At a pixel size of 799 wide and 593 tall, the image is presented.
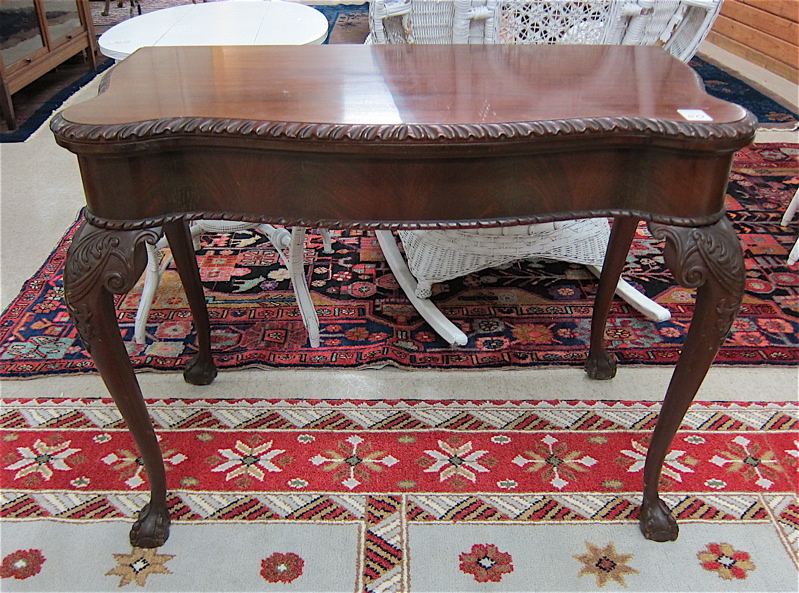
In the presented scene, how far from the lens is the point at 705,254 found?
1022 mm

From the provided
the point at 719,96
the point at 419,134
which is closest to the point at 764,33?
the point at 719,96

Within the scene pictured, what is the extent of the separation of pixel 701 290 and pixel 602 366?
2.27ft

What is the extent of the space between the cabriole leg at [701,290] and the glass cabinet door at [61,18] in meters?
3.97

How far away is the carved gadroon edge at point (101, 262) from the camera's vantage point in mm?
1030

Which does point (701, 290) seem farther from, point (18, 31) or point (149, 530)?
point (18, 31)

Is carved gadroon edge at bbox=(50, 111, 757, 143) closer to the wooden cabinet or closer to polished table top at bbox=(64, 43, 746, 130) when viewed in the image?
polished table top at bbox=(64, 43, 746, 130)

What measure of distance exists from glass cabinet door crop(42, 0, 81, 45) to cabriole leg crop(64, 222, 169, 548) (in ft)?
11.4

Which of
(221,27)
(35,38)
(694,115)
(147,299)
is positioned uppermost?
(694,115)

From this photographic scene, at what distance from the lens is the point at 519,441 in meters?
1.55

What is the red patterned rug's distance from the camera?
1833 mm

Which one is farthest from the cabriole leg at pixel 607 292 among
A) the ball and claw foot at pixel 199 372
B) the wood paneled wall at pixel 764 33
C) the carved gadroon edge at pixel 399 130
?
the wood paneled wall at pixel 764 33

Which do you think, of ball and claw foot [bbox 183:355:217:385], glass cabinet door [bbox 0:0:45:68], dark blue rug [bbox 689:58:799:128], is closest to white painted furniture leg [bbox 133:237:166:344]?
ball and claw foot [bbox 183:355:217:385]

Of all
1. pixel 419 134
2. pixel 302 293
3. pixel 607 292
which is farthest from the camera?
pixel 302 293

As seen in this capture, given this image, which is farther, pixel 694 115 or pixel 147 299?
pixel 147 299
